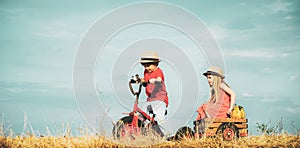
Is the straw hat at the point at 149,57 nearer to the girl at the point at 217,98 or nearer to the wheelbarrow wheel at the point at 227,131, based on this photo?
the girl at the point at 217,98

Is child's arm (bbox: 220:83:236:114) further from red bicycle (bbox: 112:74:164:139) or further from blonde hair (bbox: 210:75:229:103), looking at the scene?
red bicycle (bbox: 112:74:164:139)

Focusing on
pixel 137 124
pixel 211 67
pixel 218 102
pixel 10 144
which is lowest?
pixel 10 144

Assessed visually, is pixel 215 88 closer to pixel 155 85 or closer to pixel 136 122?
pixel 155 85

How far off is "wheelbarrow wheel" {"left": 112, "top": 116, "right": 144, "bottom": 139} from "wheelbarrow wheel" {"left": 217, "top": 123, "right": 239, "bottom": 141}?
1624 mm

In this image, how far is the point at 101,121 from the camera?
6.63 metres

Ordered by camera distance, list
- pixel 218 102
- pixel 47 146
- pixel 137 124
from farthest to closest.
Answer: pixel 218 102 < pixel 137 124 < pixel 47 146

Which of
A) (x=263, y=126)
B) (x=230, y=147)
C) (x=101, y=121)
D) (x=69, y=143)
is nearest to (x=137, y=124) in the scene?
(x=101, y=121)

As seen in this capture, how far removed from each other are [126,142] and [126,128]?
453 mm

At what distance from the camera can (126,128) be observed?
278 inches

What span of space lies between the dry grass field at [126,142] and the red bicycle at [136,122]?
9.7 inches

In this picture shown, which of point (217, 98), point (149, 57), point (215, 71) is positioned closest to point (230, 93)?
point (217, 98)

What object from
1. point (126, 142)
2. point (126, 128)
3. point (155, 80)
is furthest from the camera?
point (155, 80)

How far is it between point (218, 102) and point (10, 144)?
13.7ft

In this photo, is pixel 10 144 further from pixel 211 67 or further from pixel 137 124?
pixel 211 67
